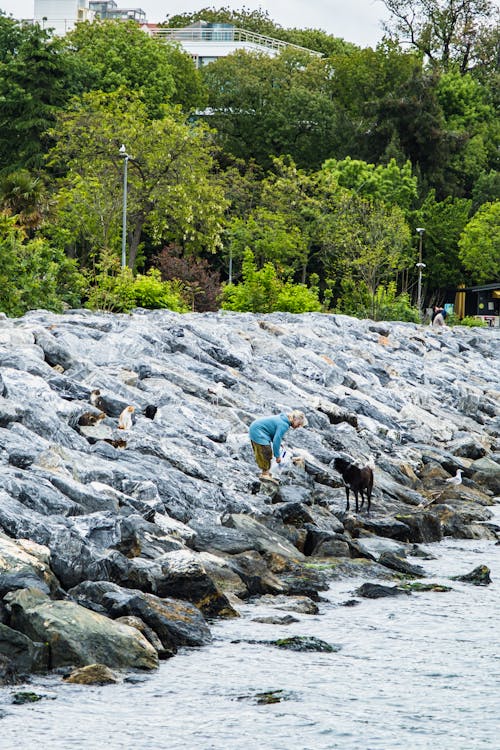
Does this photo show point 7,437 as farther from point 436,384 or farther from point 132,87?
point 132,87

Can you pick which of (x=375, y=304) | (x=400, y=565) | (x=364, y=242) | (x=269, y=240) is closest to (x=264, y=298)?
(x=375, y=304)

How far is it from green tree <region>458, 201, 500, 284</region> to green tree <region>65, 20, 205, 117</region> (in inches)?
736

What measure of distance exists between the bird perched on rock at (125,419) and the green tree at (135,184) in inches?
1265

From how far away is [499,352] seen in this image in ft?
149

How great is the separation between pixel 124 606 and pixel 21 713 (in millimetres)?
1947

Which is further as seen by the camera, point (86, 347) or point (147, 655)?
point (86, 347)

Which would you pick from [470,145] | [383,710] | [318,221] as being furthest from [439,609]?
[470,145]

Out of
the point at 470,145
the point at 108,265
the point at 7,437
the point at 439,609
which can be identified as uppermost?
the point at 470,145

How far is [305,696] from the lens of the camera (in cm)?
1007

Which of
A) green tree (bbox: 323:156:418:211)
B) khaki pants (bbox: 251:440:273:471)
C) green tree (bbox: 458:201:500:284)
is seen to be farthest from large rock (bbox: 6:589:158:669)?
green tree (bbox: 458:201:500:284)

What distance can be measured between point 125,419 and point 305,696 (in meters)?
8.22

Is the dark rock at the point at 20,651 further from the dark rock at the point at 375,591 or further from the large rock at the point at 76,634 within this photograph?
the dark rock at the point at 375,591

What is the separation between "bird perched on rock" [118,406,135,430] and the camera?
17.6m

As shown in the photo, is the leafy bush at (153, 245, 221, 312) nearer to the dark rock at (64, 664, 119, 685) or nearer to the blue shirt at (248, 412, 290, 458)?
the blue shirt at (248, 412, 290, 458)
